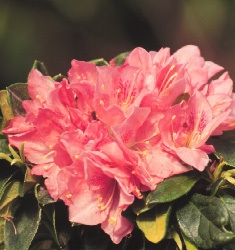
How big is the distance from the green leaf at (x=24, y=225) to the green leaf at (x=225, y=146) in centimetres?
23

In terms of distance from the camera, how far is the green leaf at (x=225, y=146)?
940mm

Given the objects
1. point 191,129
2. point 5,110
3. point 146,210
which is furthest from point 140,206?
point 5,110

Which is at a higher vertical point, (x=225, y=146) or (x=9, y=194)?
(x=225, y=146)

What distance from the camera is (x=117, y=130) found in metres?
0.88

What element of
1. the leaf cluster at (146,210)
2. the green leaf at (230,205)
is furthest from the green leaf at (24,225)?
the green leaf at (230,205)

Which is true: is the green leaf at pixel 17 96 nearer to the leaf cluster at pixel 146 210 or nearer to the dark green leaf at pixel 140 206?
the leaf cluster at pixel 146 210

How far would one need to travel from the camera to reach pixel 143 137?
36.7 inches

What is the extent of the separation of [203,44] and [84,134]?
4.93 ft

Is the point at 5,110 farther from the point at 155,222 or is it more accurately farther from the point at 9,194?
the point at 155,222

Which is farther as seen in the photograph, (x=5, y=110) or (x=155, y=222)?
(x=5, y=110)

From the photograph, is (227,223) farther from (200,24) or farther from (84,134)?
(200,24)

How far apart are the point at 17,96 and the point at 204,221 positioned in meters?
0.30

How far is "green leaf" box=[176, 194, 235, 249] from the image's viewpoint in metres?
0.87

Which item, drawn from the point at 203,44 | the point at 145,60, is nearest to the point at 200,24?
the point at 203,44
